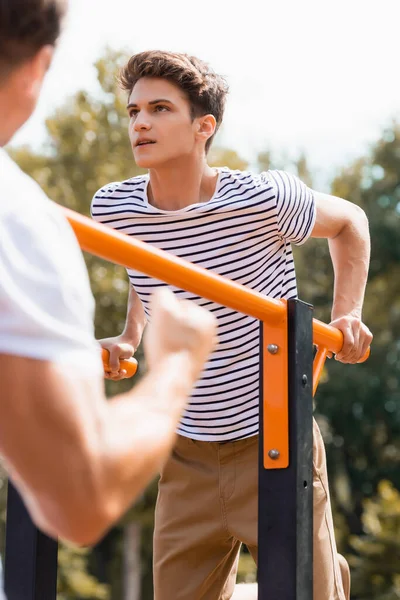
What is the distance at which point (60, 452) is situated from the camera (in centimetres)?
80

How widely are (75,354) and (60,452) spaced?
8 cm

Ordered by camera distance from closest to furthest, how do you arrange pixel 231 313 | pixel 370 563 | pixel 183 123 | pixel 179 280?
1. pixel 179 280
2. pixel 231 313
3. pixel 183 123
4. pixel 370 563

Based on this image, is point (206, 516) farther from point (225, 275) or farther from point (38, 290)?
point (38, 290)

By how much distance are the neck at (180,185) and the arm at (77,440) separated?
5.58 feet

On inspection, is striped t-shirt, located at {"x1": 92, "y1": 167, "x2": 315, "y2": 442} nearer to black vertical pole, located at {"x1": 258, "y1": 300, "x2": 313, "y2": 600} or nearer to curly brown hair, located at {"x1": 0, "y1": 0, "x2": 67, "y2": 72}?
black vertical pole, located at {"x1": 258, "y1": 300, "x2": 313, "y2": 600}

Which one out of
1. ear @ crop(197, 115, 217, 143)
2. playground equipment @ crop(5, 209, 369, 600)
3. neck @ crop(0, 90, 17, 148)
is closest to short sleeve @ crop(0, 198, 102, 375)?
neck @ crop(0, 90, 17, 148)

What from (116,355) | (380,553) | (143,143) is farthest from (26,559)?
(380,553)

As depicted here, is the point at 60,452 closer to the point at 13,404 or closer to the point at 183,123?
the point at 13,404

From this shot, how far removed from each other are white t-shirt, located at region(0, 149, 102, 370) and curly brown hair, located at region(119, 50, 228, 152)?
2025mm

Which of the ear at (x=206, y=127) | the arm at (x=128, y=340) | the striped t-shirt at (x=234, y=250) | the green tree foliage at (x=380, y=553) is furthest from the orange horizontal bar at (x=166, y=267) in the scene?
the green tree foliage at (x=380, y=553)

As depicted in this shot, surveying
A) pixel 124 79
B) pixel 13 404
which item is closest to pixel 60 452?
pixel 13 404

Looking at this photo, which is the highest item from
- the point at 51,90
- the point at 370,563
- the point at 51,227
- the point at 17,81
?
the point at 51,90

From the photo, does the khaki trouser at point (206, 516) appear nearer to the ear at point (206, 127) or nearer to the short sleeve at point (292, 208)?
the short sleeve at point (292, 208)

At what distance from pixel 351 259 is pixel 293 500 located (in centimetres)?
112
